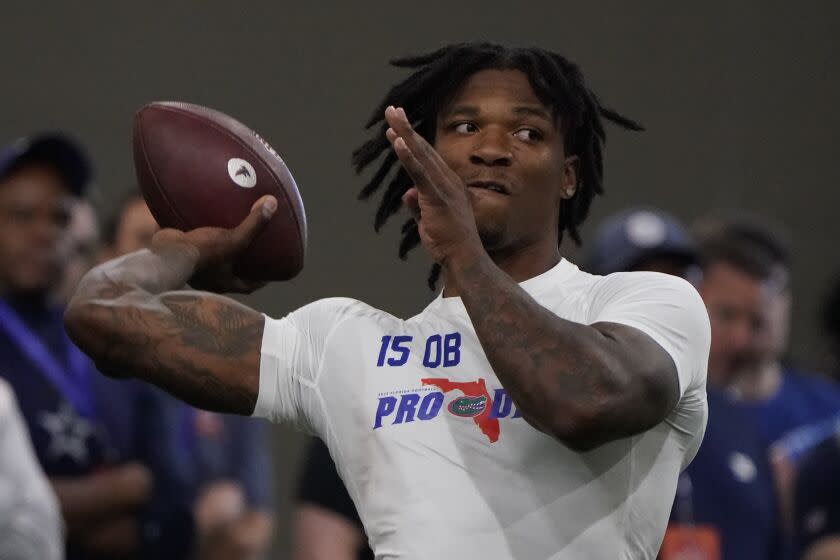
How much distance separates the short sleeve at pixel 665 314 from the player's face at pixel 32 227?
7.08 ft

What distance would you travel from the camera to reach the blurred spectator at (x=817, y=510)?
4.24 meters

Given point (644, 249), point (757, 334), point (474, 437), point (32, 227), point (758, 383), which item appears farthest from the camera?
point (758, 383)

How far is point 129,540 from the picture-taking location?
12.7 feet

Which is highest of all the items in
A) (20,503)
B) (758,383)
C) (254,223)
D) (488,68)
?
(488,68)

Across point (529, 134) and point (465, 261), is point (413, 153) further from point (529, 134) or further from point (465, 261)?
point (529, 134)

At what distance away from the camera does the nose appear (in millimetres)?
2299

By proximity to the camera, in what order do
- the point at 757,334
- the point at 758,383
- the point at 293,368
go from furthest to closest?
the point at 758,383, the point at 757,334, the point at 293,368

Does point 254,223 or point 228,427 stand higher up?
point 254,223

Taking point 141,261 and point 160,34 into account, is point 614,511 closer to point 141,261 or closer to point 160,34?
point 141,261

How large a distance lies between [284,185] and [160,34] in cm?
355

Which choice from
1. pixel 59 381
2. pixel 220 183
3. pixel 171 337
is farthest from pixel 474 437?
pixel 59 381

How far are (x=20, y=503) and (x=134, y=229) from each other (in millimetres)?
1518

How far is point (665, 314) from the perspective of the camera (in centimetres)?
217

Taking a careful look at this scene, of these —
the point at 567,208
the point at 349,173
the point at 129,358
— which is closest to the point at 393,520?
the point at 129,358
